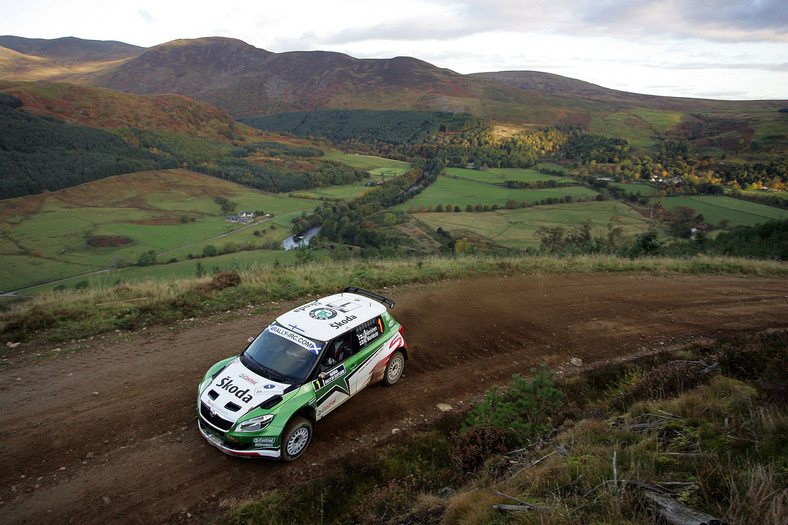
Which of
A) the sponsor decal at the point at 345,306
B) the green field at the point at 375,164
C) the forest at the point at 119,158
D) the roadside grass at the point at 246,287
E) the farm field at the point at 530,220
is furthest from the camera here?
the green field at the point at 375,164

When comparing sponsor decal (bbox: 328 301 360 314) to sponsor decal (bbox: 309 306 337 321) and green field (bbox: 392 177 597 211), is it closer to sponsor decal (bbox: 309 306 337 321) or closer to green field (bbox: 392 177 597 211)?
sponsor decal (bbox: 309 306 337 321)

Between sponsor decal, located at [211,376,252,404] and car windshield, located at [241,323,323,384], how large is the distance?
0.41 metres

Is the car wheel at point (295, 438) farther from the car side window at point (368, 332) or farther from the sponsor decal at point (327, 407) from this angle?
the car side window at point (368, 332)

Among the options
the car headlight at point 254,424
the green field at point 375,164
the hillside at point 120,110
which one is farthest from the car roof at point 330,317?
the hillside at point 120,110

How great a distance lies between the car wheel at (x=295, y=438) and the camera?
5496 millimetres

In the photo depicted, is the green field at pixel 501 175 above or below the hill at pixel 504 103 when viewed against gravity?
below

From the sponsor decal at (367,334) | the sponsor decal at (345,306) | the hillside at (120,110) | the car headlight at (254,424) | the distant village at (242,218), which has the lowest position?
the distant village at (242,218)

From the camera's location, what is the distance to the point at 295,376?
5.96 metres

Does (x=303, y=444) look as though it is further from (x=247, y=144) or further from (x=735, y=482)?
(x=247, y=144)

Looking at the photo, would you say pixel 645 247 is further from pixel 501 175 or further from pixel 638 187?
pixel 501 175

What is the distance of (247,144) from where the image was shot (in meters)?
103

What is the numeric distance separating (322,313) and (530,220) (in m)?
49.8

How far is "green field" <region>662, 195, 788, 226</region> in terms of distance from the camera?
44.3m

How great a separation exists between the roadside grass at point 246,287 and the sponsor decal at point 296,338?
Answer: 4.65 meters
